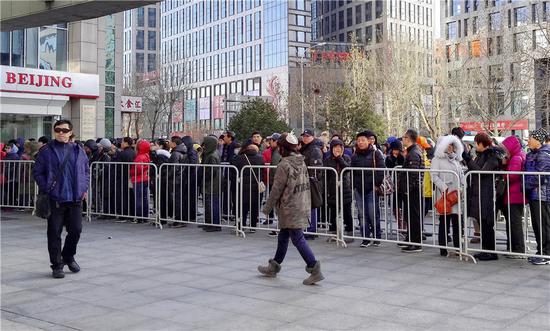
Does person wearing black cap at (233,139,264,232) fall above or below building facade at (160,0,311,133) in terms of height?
below

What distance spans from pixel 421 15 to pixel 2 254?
83050 mm

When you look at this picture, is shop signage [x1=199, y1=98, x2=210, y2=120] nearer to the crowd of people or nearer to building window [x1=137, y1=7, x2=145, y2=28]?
building window [x1=137, y1=7, x2=145, y2=28]

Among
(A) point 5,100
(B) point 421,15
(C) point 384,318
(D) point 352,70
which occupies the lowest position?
(C) point 384,318

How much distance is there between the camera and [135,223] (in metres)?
12.1

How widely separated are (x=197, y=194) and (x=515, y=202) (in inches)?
235

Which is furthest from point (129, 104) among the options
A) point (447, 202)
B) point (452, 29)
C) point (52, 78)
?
point (452, 29)

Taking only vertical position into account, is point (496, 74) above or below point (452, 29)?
below

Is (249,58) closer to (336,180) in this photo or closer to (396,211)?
(336,180)

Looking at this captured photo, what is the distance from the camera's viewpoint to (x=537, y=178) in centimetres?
761

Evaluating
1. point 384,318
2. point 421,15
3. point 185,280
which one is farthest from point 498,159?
point 421,15

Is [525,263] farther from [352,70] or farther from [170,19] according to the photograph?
[170,19]

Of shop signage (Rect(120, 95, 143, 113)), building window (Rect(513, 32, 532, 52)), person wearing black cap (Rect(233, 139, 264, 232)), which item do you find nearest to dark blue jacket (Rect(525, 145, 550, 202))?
person wearing black cap (Rect(233, 139, 264, 232))

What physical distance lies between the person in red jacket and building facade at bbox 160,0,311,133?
5325 centimetres

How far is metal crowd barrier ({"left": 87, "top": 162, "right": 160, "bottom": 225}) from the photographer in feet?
38.7
